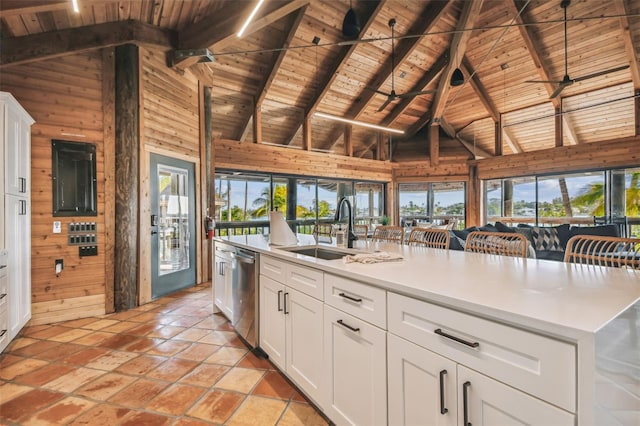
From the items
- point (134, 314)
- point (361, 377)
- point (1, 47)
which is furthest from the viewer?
point (134, 314)

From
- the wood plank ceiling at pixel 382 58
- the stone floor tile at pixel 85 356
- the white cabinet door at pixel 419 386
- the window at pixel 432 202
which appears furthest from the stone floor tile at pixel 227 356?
the window at pixel 432 202

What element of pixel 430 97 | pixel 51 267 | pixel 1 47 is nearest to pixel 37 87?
pixel 1 47

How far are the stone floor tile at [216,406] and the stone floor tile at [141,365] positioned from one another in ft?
2.19

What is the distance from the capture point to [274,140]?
26.6 ft

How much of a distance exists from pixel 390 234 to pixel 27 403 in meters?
3.29

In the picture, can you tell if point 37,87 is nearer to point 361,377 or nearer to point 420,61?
point 361,377

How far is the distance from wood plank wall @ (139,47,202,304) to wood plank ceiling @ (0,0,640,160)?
10.3 inches

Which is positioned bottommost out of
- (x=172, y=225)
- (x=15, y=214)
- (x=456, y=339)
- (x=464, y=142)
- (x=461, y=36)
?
(x=456, y=339)

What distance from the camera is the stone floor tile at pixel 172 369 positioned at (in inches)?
90.7

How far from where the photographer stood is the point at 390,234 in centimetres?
365

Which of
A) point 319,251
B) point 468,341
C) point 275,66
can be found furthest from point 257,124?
point 468,341

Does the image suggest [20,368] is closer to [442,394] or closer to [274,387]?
[274,387]

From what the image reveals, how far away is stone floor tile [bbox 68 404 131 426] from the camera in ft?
5.97

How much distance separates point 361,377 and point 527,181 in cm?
853
